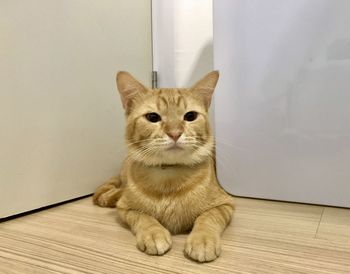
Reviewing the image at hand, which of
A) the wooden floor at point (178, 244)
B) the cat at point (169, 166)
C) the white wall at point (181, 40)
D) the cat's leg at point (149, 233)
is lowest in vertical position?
the wooden floor at point (178, 244)

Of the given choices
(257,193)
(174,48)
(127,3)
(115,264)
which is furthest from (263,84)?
(115,264)

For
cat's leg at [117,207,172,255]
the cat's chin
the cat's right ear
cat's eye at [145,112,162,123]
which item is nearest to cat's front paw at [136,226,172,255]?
cat's leg at [117,207,172,255]

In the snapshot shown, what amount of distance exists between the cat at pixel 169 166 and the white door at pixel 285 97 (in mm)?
271

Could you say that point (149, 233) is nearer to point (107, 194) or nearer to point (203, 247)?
point (203, 247)

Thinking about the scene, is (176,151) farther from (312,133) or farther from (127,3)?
(127,3)

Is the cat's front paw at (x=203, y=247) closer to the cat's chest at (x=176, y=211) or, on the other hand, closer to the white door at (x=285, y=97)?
the cat's chest at (x=176, y=211)

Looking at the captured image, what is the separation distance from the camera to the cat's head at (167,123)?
948 millimetres

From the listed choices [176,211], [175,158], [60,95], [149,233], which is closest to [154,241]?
[149,233]

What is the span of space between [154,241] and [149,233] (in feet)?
0.11

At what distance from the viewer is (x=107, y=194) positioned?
1.32 metres

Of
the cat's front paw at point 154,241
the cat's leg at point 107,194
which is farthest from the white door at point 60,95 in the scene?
the cat's front paw at point 154,241

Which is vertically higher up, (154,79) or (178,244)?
(154,79)

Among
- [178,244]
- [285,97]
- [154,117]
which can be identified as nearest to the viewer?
[178,244]

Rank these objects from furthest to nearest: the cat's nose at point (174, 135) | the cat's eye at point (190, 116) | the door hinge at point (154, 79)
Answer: the door hinge at point (154, 79)
the cat's eye at point (190, 116)
the cat's nose at point (174, 135)
